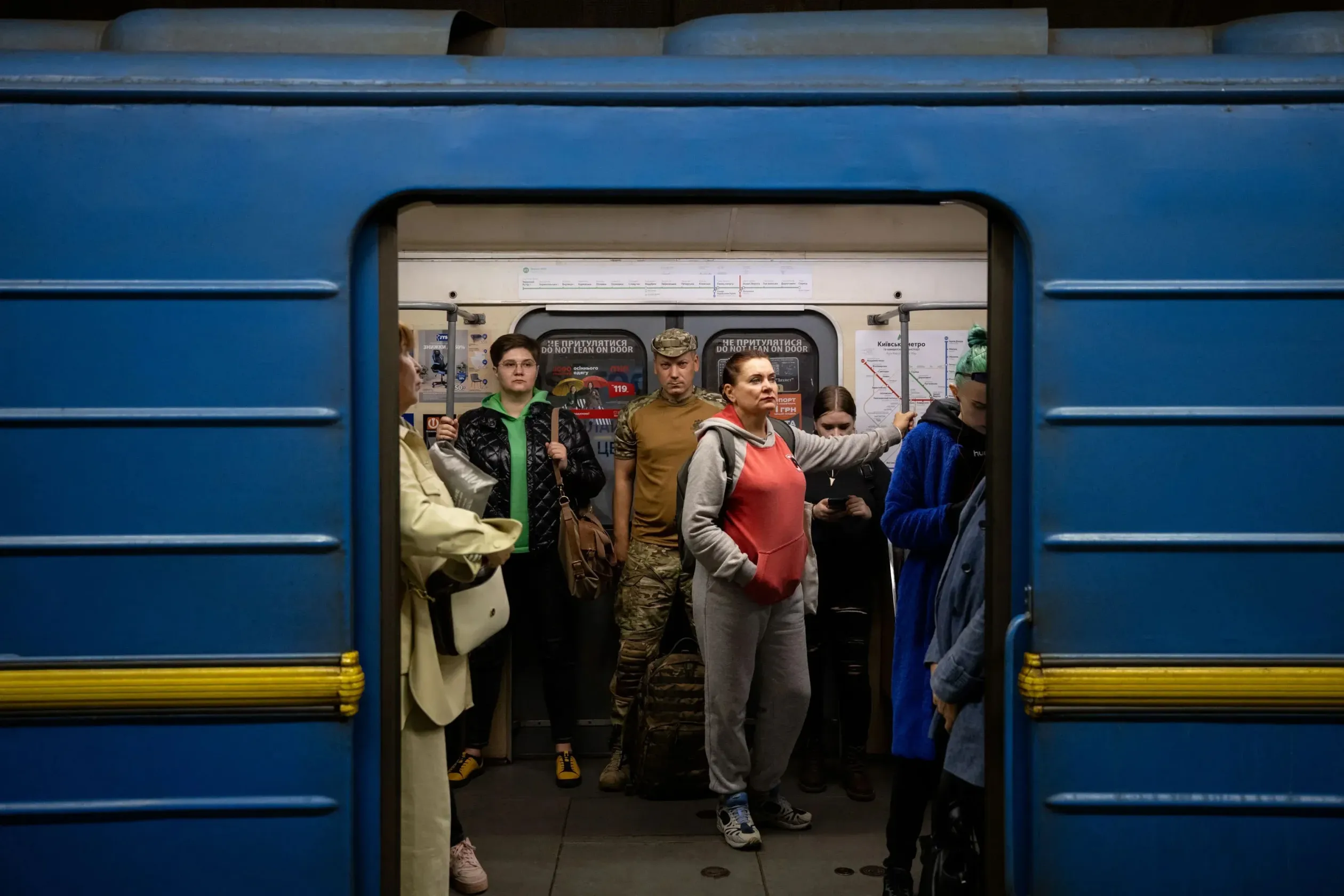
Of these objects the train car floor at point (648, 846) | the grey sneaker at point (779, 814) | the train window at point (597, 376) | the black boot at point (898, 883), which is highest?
the train window at point (597, 376)

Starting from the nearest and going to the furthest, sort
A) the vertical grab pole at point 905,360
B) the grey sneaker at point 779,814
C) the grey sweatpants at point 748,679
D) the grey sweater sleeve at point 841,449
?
the grey sweatpants at point 748,679, the grey sweater sleeve at point 841,449, the grey sneaker at point 779,814, the vertical grab pole at point 905,360

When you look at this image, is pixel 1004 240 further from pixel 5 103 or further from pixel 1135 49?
pixel 5 103

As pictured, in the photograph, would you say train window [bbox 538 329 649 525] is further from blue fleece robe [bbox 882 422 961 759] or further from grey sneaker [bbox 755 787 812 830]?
blue fleece robe [bbox 882 422 961 759]

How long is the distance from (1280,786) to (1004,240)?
148 cm

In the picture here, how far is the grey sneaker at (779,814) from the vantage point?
13.9 feet

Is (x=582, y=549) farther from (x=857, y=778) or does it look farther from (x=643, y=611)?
(x=857, y=778)

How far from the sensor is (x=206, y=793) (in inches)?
92.4

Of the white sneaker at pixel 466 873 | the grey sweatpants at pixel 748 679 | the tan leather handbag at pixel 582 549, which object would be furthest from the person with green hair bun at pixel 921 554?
the tan leather handbag at pixel 582 549

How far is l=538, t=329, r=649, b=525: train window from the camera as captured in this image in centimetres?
542

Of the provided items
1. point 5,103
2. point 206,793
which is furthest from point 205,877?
point 5,103

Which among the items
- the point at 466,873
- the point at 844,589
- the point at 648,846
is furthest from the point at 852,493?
the point at 466,873

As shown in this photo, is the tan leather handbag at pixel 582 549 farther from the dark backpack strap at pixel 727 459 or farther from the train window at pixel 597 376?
the dark backpack strap at pixel 727 459

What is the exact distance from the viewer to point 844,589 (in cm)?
487

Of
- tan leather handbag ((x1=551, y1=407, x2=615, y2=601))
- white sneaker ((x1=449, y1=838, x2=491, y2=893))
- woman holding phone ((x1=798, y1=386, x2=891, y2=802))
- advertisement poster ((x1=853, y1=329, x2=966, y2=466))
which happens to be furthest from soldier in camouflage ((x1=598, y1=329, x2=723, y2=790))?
white sneaker ((x1=449, y1=838, x2=491, y2=893))
